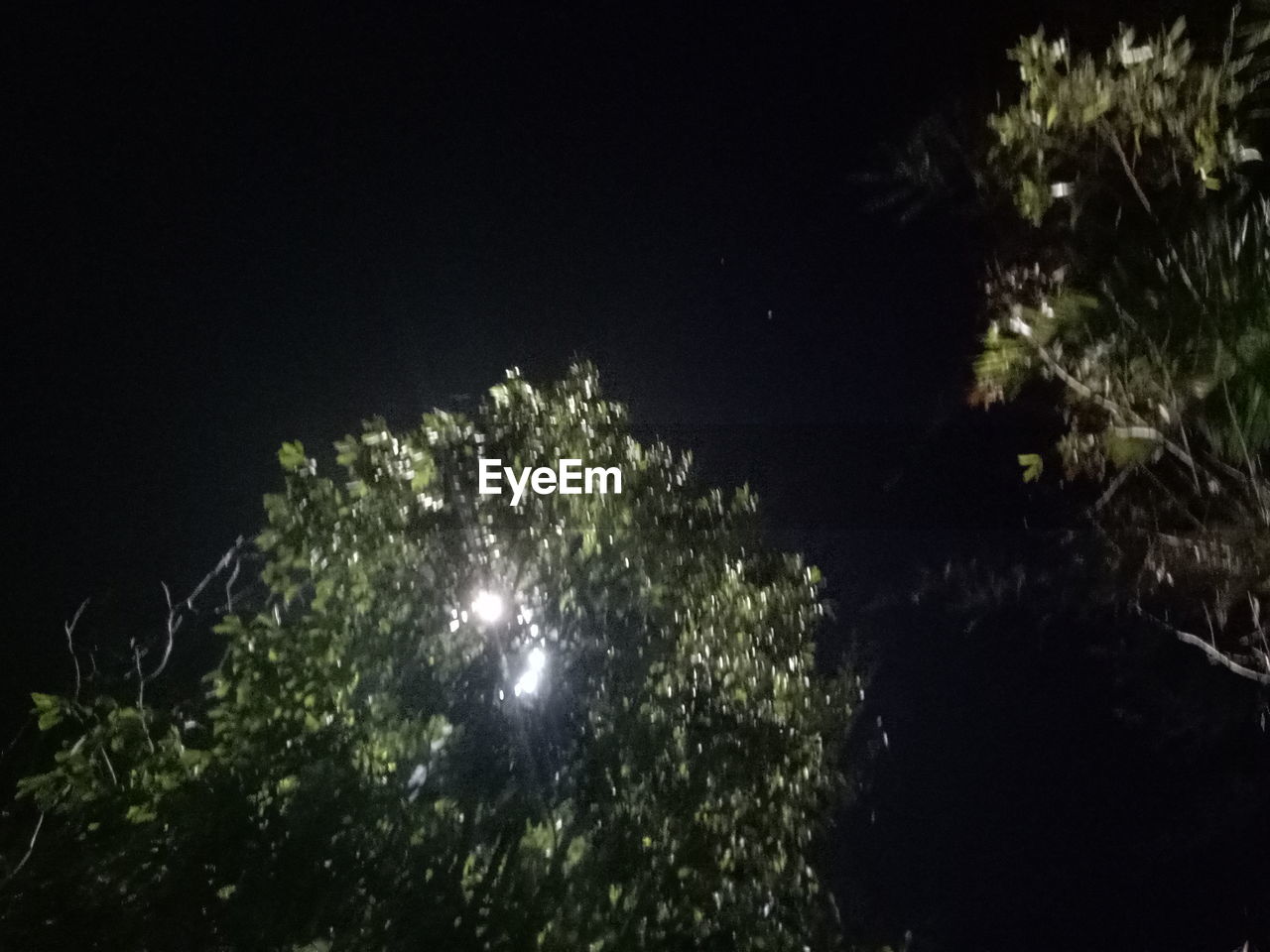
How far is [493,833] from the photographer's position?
4129mm

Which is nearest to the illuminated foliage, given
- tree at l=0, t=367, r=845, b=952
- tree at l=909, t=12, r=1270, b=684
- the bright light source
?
tree at l=909, t=12, r=1270, b=684

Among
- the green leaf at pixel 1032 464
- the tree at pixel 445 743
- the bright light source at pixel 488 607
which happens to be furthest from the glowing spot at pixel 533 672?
the green leaf at pixel 1032 464

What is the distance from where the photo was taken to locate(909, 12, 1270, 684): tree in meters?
3.58

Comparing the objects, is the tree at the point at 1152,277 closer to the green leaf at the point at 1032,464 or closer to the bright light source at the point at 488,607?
the green leaf at the point at 1032,464

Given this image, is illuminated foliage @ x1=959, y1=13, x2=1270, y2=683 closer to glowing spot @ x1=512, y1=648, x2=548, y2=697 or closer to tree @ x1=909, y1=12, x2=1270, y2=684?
tree @ x1=909, y1=12, x2=1270, y2=684

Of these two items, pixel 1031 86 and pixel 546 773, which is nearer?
pixel 1031 86

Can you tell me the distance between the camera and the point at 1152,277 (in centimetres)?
392

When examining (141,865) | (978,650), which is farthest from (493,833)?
(978,650)

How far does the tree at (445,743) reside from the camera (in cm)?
395

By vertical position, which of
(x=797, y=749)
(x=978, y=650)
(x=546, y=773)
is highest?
(x=978, y=650)

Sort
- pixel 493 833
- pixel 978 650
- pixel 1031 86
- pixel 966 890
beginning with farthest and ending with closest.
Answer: pixel 966 890
pixel 978 650
pixel 493 833
pixel 1031 86

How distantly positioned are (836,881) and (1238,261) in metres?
5.60

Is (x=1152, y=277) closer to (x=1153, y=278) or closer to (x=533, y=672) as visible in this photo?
(x=1153, y=278)

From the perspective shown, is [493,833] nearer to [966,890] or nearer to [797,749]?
[797,749]
